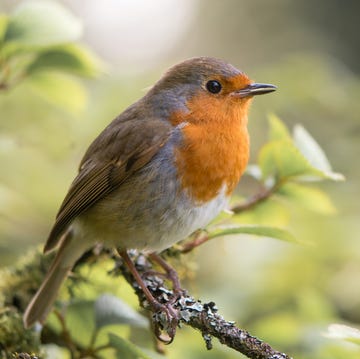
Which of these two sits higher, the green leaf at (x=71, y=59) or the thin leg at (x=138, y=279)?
the green leaf at (x=71, y=59)

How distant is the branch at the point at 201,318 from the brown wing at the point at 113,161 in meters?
0.28

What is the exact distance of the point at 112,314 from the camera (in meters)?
2.18

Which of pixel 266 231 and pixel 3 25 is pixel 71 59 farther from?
pixel 266 231

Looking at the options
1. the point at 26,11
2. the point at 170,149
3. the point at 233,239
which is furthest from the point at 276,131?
the point at 233,239

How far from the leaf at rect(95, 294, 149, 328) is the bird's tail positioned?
260 millimetres

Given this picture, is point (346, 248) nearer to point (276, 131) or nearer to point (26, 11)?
point (276, 131)

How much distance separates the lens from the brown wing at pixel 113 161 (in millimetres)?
2668

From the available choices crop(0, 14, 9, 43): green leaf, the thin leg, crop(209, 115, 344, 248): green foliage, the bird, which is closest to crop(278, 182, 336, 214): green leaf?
crop(209, 115, 344, 248): green foliage

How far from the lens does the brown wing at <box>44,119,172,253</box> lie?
2.67 metres

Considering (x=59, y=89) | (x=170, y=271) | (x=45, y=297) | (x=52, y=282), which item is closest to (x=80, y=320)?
(x=45, y=297)

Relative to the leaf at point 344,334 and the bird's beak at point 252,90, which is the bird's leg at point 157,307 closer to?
the leaf at point 344,334

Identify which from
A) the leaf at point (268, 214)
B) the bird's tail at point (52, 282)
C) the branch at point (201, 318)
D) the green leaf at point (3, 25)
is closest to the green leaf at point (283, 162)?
the leaf at point (268, 214)

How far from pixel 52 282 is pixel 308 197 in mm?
1020

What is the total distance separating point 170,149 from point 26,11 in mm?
727
